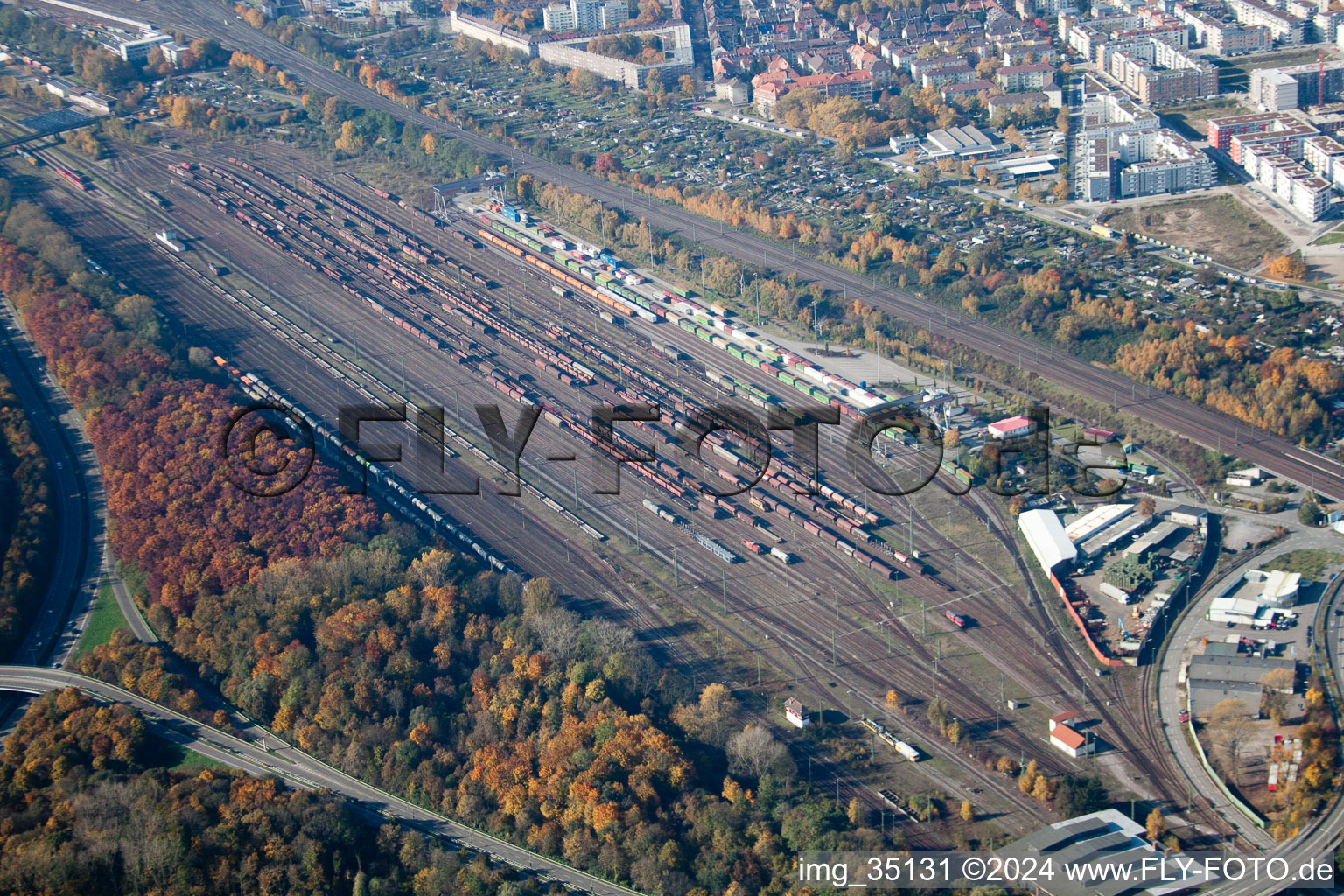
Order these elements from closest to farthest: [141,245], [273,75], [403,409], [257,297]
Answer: [403,409], [257,297], [141,245], [273,75]

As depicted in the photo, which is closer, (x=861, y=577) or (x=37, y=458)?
(x=861, y=577)

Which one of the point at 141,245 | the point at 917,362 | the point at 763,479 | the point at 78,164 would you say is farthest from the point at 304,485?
the point at 78,164

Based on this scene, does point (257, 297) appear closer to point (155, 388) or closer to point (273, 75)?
point (155, 388)

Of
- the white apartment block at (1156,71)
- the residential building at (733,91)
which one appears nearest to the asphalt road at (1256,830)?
the white apartment block at (1156,71)

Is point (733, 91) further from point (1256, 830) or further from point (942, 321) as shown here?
point (1256, 830)

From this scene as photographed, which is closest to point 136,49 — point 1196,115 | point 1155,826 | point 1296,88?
point 1196,115

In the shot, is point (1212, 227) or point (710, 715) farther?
Result: point (1212, 227)

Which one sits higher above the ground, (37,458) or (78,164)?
(78,164)
